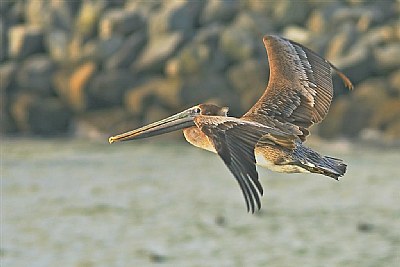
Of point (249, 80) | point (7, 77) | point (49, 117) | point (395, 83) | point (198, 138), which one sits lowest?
point (198, 138)

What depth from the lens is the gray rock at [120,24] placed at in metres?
28.2

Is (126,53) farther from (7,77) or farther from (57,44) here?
(7,77)

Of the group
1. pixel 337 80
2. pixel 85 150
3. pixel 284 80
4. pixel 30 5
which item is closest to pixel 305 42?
pixel 337 80

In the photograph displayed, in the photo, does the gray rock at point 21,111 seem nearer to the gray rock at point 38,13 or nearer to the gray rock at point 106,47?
the gray rock at point 106,47

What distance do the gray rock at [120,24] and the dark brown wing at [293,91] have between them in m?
19.3

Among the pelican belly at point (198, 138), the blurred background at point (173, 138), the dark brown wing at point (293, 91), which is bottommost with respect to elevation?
the pelican belly at point (198, 138)

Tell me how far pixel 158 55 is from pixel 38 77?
3080mm

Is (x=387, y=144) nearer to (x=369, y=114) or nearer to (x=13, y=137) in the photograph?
(x=369, y=114)

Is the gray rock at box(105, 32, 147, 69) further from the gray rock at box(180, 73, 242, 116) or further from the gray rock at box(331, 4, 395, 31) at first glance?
the gray rock at box(331, 4, 395, 31)

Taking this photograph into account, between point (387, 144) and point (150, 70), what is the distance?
617cm

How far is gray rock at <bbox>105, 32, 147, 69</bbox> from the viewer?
27500 millimetres

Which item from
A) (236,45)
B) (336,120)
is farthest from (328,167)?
(236,45)

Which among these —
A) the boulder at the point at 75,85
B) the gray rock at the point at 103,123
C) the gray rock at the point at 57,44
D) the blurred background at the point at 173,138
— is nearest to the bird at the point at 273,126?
the blurred background at the point at 173,138

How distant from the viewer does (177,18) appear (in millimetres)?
27828
